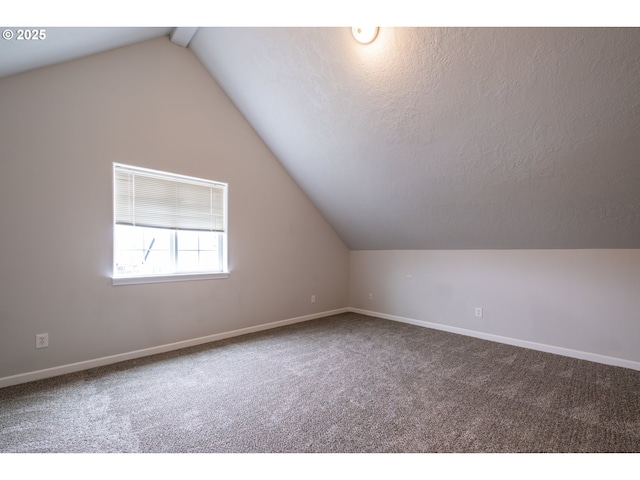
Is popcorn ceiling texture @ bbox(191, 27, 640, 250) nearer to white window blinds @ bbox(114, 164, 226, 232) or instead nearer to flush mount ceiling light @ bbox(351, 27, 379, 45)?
flush mount ceiling light @ bbox(351, 27, 379, 45)

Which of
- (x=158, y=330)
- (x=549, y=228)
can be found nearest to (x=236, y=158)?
(x=158, y=330)

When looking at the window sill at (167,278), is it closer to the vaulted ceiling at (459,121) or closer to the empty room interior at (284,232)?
the empty room interior at (284,232)

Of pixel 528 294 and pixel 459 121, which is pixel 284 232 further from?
pixel 528 294

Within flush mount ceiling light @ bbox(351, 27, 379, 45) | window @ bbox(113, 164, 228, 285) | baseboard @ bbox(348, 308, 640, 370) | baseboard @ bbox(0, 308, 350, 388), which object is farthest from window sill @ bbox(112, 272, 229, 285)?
flush mount ceiling light @ bbox(351, 27, 379, 45)

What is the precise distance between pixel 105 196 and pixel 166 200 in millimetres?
578

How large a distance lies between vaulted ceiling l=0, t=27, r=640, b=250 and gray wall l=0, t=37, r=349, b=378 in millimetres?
303

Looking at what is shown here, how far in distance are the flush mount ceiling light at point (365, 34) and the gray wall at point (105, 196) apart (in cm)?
Result: 194

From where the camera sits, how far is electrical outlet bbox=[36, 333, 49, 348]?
2.57 m

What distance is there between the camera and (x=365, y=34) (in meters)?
2.42

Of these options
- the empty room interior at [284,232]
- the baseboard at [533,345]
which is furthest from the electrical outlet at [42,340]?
the baseboard at [533,345]

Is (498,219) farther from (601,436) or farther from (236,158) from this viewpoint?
(236,158)

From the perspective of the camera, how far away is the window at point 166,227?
309 centimetres

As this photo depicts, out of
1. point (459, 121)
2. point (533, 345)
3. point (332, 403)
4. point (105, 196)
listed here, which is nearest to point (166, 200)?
point (105, 196)
